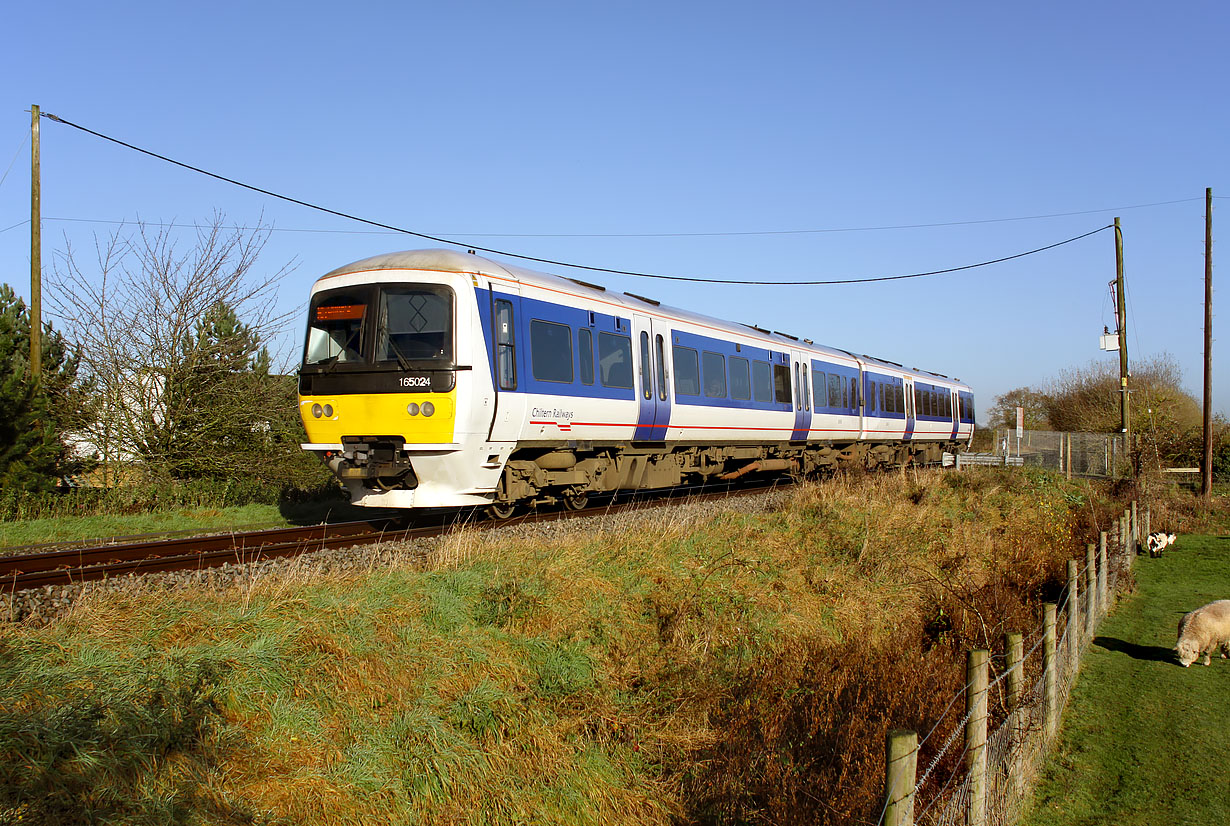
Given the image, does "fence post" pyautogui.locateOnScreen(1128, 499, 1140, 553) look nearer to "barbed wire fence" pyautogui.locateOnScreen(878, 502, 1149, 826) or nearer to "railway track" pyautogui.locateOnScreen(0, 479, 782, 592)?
"barbed wire fence" pyautogui.locateOnScreen(878, 502, 1149, 826)

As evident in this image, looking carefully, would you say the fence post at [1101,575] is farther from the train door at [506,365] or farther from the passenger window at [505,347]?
the passenger window at [505,347]

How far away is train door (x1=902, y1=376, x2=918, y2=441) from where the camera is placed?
2661 centimetres

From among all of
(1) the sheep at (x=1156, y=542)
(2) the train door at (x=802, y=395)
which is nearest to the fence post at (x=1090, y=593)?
(1) the sheep at (x=1156, y=542)

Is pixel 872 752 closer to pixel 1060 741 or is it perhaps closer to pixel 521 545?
pixel 1060 741

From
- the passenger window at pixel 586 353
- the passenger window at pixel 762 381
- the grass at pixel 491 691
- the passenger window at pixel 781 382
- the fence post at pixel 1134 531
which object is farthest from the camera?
the passenger window at pixel 781 382

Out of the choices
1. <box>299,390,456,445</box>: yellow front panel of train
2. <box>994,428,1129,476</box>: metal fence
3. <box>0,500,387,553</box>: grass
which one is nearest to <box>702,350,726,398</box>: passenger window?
<box>0,500,387,553</box>: grass

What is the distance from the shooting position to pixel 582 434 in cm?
1188

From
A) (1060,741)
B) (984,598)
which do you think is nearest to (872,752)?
(1060,741)

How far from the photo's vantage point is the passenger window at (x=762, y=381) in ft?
57.1

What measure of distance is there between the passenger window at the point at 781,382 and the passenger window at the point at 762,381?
28 centimetres

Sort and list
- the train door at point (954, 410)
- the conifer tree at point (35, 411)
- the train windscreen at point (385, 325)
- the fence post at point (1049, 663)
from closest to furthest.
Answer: the fence post at point (1049, 663) → the train windscreen at point (385, 325) → the conifer tree at point (35, 411) → the train door at point (954, 410)

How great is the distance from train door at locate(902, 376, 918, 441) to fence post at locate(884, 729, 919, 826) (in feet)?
80.1

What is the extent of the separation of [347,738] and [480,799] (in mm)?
839

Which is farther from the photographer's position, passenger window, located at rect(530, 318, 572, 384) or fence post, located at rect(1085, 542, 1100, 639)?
passenger window, located at rect(530, 318, 572, 384)
